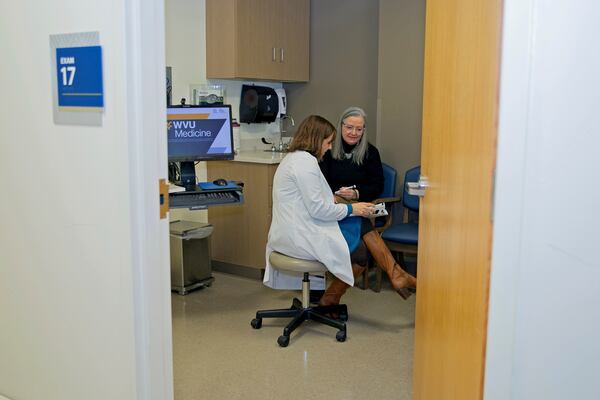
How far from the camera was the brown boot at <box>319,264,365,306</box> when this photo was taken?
156 inches

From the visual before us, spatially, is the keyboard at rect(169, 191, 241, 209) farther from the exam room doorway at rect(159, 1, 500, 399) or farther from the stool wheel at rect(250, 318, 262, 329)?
the exam room doorway at rect(159, 1, 500, 399)

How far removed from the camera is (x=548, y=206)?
127 cm

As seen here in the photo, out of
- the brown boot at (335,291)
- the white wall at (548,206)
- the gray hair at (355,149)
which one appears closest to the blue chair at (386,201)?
the gray hair at (355,149)

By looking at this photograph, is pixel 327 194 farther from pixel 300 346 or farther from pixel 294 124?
pixel 294 124

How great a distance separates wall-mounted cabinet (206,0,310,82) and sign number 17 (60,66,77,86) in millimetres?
2915

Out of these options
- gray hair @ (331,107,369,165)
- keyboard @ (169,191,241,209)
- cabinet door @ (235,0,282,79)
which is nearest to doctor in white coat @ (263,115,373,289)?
keyboard @ (169,191,241,209)

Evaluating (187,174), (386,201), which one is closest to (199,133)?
(187,174)

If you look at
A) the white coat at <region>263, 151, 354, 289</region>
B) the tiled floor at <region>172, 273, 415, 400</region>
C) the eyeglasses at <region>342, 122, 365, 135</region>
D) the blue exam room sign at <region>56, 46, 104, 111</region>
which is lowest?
the tiled floor at <region>172, 273, 415, 400</region>

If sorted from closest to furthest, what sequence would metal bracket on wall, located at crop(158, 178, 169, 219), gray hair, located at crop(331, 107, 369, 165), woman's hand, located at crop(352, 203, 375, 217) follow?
metal bracket on wall, located at crop(158, 178, 169, 219) < woman's hand, located at crop(352, 203, 375, 217) < gray hair, located at crop(331, 107, 369, 165)

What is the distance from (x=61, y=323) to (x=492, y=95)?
5.08 ft

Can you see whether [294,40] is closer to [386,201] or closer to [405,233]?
[386,201]

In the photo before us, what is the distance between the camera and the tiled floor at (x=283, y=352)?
9.88 feet

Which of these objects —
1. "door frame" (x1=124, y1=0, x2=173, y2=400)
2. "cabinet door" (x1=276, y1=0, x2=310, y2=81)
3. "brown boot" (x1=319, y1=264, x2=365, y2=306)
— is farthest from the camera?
"cabinet door" (x1=276, y1=0, x2=310, y2=81)

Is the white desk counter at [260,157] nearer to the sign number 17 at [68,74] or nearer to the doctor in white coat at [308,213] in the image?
the doctor in white coat at [308,213]
